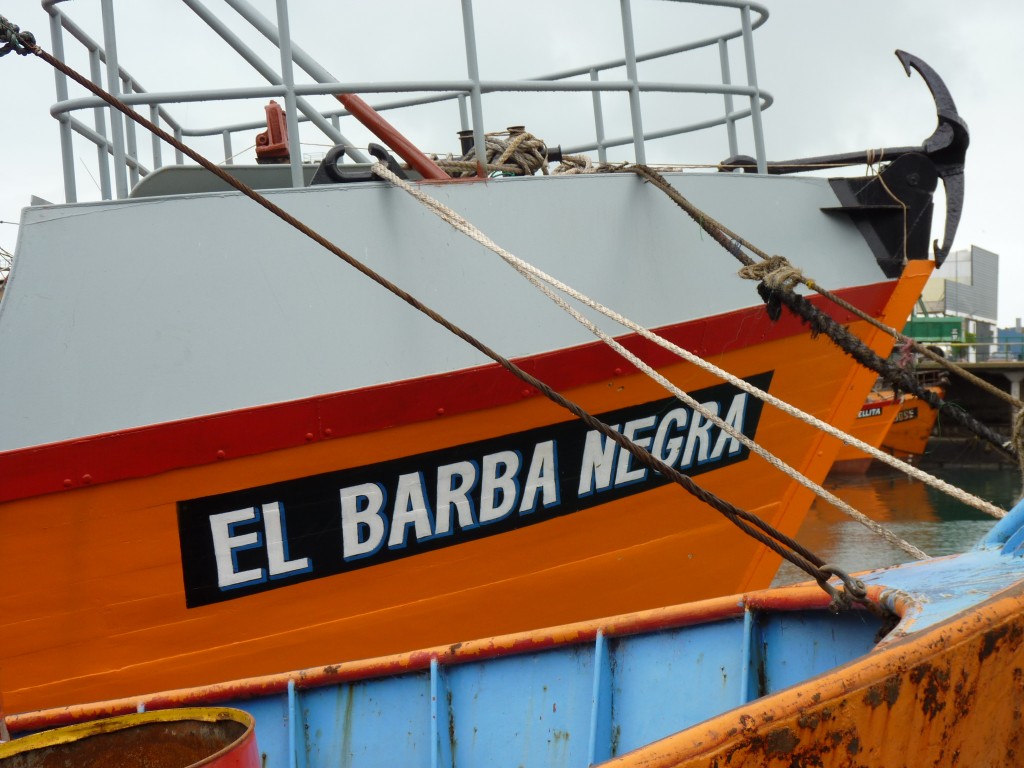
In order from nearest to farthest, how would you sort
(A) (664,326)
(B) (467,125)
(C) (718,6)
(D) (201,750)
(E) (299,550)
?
(D) (201,750) → (E) (299,550) → (A) (664,326) → (C) (718,6) → (B) (467,125)

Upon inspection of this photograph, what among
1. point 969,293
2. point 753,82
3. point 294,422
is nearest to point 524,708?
point 294,422

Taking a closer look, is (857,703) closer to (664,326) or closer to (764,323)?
(664,326)

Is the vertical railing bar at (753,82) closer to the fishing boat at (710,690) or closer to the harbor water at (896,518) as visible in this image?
the fishing boat at (710,690)

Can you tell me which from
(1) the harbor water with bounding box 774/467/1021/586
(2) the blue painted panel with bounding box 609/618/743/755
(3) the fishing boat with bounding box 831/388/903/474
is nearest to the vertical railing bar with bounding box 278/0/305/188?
(2) the blue painted panel with bounding box 609/618/743/755

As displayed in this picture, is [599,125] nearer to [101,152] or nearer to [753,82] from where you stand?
[753,82]

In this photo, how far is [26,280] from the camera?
10.8ft

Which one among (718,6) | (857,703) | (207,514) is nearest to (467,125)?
(718,6)

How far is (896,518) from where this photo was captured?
18.9m

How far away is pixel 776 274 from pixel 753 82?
67.5 inches

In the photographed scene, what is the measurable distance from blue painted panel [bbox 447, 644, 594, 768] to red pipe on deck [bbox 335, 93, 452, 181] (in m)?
1.96

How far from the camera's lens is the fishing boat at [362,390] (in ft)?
11.0

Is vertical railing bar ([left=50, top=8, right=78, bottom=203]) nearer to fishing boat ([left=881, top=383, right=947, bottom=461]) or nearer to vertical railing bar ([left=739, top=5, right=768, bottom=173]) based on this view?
vertical railing bar ([left=739, top=5, right=768, bottom=173])

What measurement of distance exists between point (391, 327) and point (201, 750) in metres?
1.72

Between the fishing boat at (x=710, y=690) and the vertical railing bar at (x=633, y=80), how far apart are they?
2.25 metres
